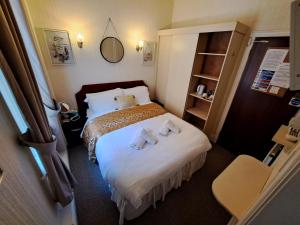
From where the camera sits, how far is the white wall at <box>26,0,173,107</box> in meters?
1.99

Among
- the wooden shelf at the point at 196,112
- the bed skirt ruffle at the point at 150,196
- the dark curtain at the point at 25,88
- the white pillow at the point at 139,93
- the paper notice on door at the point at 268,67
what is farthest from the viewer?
the white pillow at the point at 139,93

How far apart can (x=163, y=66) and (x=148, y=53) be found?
47 centimetres

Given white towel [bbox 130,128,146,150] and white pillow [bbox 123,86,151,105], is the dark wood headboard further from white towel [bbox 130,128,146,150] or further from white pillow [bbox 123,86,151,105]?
white towel [bbox 130,128,146,150]

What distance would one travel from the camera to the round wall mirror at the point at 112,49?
2502 millimetres

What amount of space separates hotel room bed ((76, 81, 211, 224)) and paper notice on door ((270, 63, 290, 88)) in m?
1.28

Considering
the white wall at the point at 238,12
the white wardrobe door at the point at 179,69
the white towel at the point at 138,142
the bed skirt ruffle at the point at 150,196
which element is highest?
the white wall at the point at 238,12

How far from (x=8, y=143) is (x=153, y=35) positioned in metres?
3.11

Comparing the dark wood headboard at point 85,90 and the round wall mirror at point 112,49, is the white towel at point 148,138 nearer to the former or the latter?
the dark wood headboard at point 85,90

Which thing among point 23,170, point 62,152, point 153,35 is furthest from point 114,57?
point 23,170

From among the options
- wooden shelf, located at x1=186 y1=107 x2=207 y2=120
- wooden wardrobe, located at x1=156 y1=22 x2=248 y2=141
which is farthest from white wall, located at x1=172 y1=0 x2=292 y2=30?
wooden shelf, located at x1=186 y1=107 x2=207 y2=120

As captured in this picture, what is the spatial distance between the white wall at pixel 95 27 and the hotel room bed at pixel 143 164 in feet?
4.37

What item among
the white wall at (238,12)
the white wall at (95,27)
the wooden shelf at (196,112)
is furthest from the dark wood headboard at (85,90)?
the white wall at (238,12)

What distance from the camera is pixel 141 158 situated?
1489mm

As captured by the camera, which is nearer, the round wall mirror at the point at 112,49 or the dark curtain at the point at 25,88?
the dark curtain at the point at 25,88
